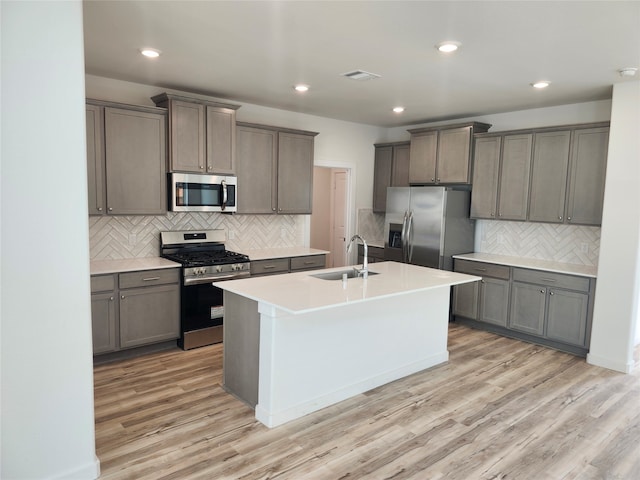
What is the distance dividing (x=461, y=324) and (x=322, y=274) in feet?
8.71

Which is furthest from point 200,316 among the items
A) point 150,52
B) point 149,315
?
point 150,52

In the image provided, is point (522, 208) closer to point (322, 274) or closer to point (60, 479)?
point (322, 274)

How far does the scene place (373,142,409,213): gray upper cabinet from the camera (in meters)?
6.42

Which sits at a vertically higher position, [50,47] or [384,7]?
[384,7]

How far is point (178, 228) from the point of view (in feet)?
15.9

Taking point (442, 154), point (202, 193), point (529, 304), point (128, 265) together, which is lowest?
point (529, 304)

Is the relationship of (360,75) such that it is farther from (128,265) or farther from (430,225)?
(128,265)

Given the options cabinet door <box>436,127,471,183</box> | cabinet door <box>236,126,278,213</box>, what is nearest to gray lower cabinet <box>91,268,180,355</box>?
cabinet door <box>236,126,278,213</box>

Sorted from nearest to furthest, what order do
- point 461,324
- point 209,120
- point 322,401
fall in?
1. point 322,401
2. point 209,120
3. point 461,324

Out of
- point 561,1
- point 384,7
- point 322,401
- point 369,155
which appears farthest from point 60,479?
point 369,155

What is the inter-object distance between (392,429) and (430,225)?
9.97 feet

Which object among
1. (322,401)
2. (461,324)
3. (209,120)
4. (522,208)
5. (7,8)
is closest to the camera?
(7,8)

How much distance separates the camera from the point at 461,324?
18.4 ft

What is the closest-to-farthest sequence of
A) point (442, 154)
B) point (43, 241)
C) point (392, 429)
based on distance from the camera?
point (43, 241), point (392, 429), point (442, 154)
